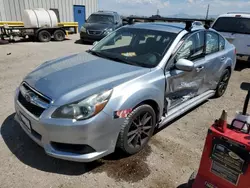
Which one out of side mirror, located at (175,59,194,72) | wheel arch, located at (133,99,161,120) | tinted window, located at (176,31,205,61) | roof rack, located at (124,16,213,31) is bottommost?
wheel arch, located at (133,99,161,120)

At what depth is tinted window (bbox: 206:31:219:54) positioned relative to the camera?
3.96 meters

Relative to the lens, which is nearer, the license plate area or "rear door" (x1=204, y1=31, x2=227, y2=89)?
the license plate area

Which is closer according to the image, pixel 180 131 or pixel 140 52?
pixel 140 52

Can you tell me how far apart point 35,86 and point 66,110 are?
628mm

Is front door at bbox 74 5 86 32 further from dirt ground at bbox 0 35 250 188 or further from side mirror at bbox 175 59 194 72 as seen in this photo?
side mirror at bbox 175 59 194 72

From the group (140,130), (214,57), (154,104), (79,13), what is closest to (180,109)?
(154,104)

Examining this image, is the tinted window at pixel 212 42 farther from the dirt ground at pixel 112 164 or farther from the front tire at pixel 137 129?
the front tire at pixel 137 129

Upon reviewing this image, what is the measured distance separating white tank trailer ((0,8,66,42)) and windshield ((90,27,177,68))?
32.2 ft

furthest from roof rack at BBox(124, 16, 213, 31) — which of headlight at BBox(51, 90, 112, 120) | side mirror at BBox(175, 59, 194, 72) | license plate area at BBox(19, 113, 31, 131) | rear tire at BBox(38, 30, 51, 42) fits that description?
rear tire at BBox(38, 30, 51, 42)

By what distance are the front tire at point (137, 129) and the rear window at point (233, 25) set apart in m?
6.36

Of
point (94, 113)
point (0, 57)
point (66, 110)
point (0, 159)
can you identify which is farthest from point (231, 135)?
point (0, 57)

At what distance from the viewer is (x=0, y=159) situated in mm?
2725

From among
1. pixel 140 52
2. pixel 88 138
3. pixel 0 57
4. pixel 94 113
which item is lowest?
pixel 0 57

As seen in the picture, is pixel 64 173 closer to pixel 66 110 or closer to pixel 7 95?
pixel 66 110
